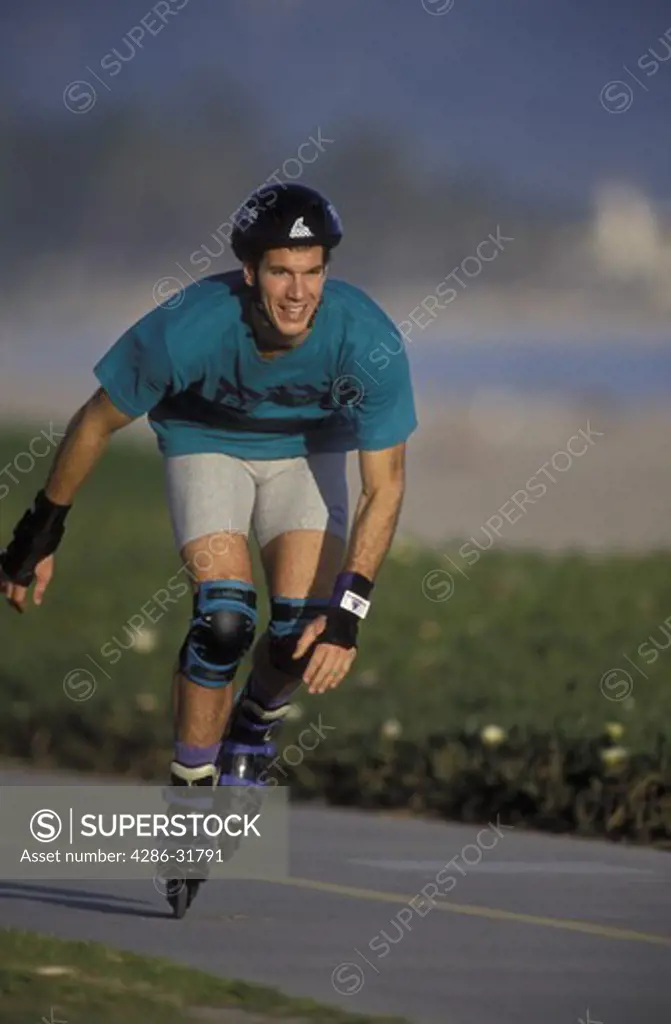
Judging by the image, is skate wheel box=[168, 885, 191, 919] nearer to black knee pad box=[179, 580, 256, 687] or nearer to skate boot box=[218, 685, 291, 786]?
skate boot box=[218, 685, 291, 786]

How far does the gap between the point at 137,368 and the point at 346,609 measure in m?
0.98

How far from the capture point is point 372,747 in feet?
41.0

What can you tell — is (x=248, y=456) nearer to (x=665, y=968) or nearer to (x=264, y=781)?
(x=264, y=781)

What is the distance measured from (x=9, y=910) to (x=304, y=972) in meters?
1.69

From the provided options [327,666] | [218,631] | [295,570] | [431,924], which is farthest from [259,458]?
[431,924]

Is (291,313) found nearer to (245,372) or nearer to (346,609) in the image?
(245,372)

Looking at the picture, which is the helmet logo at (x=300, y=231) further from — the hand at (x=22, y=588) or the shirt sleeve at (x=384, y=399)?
the hand at (x=22, y=588)

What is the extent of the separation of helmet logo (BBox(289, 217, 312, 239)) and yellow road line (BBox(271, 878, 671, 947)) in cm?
232

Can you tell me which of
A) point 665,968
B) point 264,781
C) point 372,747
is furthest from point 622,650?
point 665,968

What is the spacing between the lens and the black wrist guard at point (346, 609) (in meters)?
7.87

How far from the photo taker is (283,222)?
7.70 meters

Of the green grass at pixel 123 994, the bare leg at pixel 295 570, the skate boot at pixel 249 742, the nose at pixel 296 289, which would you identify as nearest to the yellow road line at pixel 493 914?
the skate boot at pixel 249 742

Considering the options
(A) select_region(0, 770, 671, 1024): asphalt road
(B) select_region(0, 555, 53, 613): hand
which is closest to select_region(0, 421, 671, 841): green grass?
(A) select_region(0, 770, 671, 1024): asphalt road

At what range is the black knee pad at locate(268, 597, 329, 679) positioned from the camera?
833 centimetres
